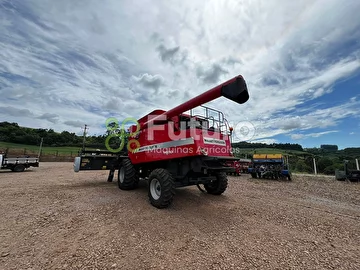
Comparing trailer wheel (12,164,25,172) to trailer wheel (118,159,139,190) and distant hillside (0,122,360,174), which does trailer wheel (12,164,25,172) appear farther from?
distant hillside (0,122,360,174)

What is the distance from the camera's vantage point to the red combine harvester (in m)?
4.67

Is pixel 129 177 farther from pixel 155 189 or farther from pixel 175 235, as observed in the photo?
pixel 175 235

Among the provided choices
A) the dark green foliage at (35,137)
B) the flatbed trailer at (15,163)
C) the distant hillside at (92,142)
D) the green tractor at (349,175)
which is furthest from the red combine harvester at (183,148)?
the dark green foliage at (35,137)

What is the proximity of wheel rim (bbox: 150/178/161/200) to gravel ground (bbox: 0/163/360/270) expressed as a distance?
1.14ft

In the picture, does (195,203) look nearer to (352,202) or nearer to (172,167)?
(172,167)

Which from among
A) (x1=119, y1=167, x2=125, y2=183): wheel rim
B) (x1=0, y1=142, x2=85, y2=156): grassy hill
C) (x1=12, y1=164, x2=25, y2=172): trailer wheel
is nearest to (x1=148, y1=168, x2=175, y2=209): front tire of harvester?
(x1=119, y1=167, x2=125, y2=183): wheel rim

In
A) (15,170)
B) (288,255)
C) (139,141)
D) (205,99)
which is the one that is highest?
(205,99)

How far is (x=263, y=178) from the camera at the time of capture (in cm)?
1391

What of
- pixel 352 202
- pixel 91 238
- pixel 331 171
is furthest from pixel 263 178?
pixel 91 238

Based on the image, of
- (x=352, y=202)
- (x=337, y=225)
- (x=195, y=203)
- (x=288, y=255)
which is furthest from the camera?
(x=352, y=202)

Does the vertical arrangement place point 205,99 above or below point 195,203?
above

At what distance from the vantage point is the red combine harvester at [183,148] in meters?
4.67

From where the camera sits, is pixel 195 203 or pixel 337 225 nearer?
pixel 337 225

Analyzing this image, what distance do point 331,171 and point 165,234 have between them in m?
23.2
